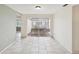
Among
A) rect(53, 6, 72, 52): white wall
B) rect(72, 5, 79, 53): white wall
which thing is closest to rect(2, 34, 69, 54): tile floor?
rect(53, 6, 72, 52): white wall

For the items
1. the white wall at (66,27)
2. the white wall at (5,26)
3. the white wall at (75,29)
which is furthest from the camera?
the white wall at (5,26)

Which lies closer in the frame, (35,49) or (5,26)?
(5,26)

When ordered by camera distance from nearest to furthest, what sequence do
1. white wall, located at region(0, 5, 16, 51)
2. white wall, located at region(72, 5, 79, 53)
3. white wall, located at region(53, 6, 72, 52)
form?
white wall, located at region(72, 5, 79, 53), white wall, located at region(53, 6, 72, 52), white wall, located at region(0, 5, 16, 51)

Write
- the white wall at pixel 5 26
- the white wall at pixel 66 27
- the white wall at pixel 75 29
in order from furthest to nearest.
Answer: the white wall at pixel 5 26 < the white wall at pixel 66 27 < the white wall at pixel 75 29

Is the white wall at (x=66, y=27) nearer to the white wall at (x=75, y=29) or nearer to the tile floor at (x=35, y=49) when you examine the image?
the white wall at (x=75, y=29)

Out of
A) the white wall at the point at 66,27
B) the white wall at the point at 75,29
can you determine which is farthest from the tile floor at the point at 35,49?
the white wall at the point at 75,29

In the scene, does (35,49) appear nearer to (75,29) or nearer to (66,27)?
(66,27)

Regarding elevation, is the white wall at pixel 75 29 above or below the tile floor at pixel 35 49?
above

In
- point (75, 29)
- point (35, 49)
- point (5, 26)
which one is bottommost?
point (35, 49)

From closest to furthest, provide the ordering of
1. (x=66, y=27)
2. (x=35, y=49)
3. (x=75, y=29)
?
(x=75, y=29)
(x=66, y=27)
(x=35, y=49)

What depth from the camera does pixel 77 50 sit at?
4.04 metres

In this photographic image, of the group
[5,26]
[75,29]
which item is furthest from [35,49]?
[75,29]

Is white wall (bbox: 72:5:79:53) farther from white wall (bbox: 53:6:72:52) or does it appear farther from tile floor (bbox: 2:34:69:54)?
tile floor (bbox: 2:34:69:54)
